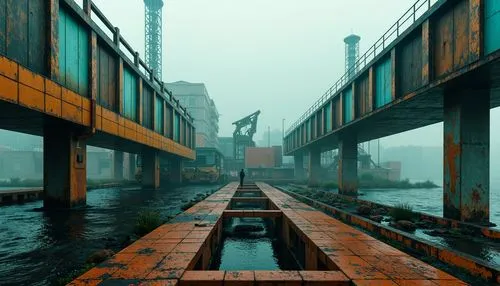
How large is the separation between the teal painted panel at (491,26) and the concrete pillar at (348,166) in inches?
658

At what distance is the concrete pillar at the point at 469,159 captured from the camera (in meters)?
11.6

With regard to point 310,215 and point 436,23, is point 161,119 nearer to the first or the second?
point 310,215

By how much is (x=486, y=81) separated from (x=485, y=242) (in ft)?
18.0

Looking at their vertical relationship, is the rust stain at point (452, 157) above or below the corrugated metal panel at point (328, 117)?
below

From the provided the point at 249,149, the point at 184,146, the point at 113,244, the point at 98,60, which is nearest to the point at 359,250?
the point at 113,244

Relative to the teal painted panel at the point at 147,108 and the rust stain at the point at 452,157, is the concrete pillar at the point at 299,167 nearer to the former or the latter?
the teal painted panel at the point at 147,108

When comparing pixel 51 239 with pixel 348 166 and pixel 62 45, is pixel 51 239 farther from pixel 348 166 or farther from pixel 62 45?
pixel 348 166

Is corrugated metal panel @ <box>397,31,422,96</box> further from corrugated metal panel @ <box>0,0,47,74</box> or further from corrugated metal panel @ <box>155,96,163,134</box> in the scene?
corrugated metal panel @ <box>155,96,163,134</box>

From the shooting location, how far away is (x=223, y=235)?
40.7 feet

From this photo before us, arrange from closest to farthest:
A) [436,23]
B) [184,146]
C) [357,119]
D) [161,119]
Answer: [436,23] < [357,119] < [161,119] < [184,146]

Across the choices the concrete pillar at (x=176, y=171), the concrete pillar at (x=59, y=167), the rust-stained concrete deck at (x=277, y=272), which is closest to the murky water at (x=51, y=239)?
the concrete pillar at (x=59, y=167)

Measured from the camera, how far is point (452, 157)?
12102 mm

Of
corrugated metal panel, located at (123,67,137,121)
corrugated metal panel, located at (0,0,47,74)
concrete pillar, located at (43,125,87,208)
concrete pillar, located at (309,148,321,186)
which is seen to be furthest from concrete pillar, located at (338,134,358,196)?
corrugated metal panel, located at (0,0,47,74)

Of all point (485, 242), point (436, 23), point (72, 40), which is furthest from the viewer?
point (72, 40)
